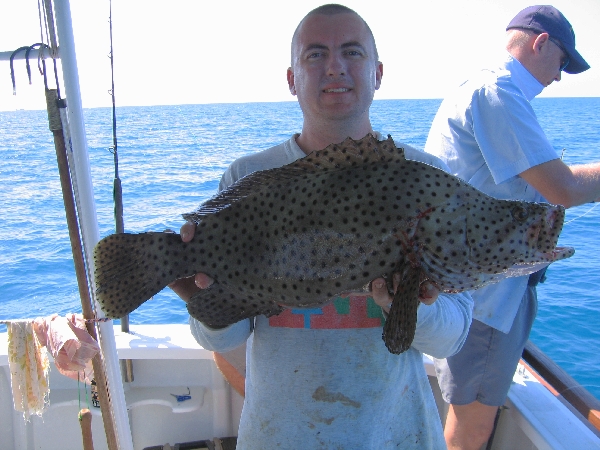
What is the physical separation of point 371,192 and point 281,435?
1200mm

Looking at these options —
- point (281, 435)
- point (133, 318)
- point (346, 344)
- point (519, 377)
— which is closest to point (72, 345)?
point (281, 435)

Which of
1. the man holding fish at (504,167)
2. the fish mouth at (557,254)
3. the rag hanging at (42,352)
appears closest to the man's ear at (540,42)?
the man holding fish at (504,167)

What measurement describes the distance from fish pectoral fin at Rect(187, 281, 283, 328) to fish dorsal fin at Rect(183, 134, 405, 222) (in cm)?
33

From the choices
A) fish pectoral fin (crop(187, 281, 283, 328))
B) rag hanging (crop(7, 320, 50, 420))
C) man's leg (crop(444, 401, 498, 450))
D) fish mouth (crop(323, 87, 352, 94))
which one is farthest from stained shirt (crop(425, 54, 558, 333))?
rag hanging (crop(7, 320, 50, 420))

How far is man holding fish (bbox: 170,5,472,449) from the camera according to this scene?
2.19m

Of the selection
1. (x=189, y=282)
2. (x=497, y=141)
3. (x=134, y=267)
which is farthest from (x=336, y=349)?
(x=497, y=141)

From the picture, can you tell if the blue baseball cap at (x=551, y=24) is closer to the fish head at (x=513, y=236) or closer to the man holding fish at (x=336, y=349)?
the man holding fish at (x=336, y=349)

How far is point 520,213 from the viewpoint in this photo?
1.92 metres

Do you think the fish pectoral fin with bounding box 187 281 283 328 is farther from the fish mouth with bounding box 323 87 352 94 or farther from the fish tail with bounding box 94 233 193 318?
the fish mouth with bounding box 323 87 352 94

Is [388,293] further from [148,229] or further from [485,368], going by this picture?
[148,229]

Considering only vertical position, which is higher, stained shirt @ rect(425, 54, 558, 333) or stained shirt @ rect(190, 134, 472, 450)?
stained shirt @ rect(425, 54, 558, 333)

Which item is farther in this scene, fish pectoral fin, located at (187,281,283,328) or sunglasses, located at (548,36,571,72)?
sunglasses, located at (548,36,571,72)

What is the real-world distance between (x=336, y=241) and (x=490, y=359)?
228 centimetres

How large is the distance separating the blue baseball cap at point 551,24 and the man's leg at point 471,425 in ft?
8.94
